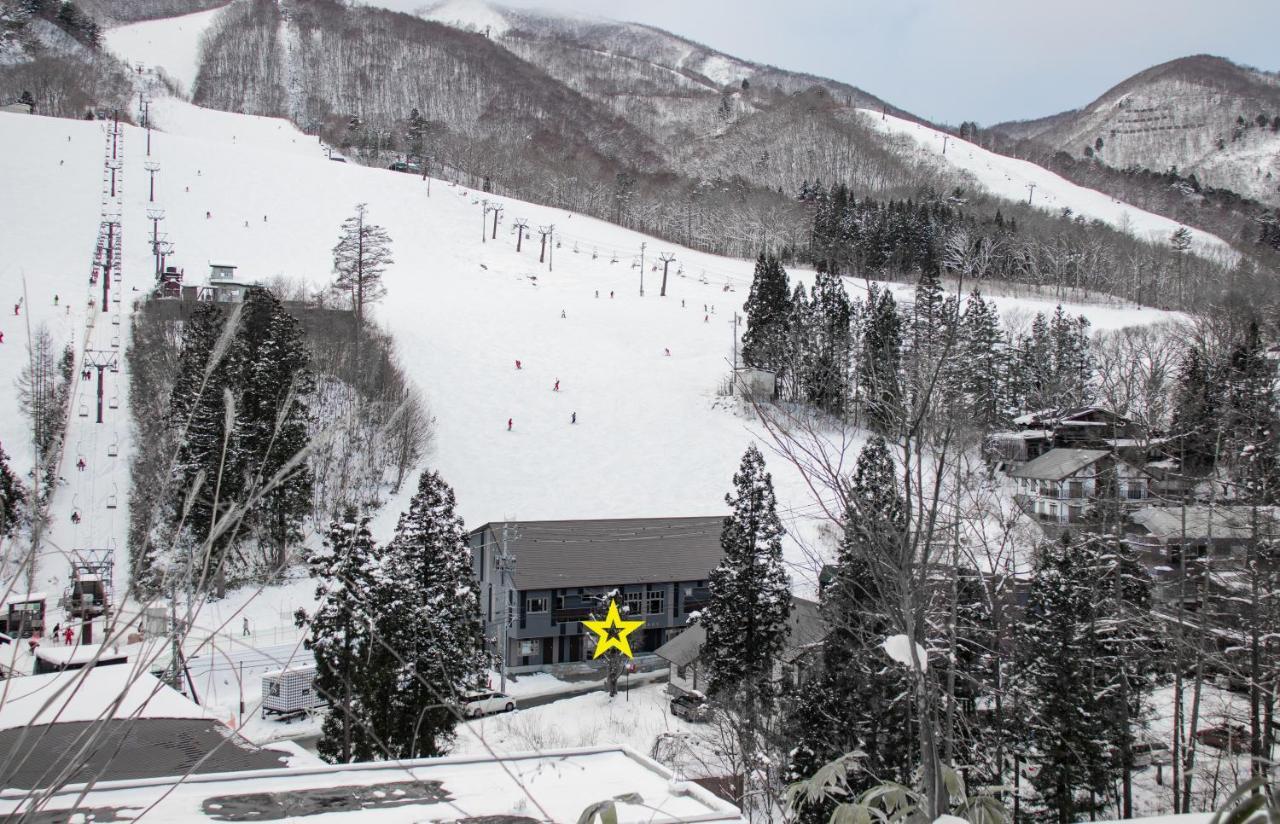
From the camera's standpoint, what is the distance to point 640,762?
6.15 m

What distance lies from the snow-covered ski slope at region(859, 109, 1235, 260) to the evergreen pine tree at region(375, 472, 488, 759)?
307 feet

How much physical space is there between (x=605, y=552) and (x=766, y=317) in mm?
22174

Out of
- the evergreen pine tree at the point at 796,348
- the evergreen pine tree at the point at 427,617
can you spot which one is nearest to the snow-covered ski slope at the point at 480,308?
the evergreen pine tree at the point at 796,348

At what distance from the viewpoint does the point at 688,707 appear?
70.0ft

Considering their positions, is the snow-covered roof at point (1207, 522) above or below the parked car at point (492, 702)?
above

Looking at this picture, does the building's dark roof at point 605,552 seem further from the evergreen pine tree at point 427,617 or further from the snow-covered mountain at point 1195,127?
the snow-covered mountain at point 1195,127

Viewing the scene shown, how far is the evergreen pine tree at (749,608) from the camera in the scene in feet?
60.9

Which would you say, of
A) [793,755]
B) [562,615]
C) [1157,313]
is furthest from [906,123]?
[793,755]

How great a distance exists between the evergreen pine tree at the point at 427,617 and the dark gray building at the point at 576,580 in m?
6.28

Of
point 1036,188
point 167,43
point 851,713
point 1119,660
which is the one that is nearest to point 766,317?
point 851,713

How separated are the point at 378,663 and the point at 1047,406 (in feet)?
109

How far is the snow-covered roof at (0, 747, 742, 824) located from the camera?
479 cm

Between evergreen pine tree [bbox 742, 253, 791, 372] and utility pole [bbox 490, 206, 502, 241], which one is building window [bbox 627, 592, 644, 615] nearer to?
evergreen pine tree [bbox 742, 253, 791, 372]

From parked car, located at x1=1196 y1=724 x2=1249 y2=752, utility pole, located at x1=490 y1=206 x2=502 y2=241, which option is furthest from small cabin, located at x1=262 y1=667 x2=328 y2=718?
utility pole, located at x1=490 y1=206 x2=502 y2=241
